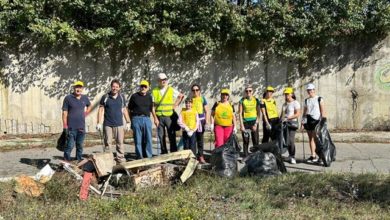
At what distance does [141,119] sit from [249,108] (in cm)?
220

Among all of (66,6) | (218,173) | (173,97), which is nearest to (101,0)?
(66,6)

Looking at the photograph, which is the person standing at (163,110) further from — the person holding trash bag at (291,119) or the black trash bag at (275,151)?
the person holding trash bag at (291,119)

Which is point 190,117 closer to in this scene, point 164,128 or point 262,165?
point 164,128

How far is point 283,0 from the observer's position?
14141 millimetres

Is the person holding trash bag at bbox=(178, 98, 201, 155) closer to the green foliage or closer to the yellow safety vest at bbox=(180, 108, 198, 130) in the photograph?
the yellow safety vest at bbox=(180, 108, 198, 130)

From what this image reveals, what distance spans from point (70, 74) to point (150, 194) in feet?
26.8

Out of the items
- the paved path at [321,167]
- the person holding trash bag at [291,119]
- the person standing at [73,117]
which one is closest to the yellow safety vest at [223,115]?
the person holding trash bag at [291,119]

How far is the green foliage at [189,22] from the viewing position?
519 inches

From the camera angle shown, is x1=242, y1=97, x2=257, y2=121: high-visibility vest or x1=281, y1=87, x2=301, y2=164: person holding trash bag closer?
x1=281, y1=87, x2=301, y2=164: person holding trash bag

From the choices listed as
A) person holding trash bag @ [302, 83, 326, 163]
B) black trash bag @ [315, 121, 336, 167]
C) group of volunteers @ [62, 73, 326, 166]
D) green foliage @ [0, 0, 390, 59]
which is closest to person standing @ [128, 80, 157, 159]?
group of volunteers @ [62, 73, 326, 166]

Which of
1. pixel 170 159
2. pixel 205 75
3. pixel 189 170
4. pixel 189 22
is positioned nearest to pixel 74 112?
pixel 170 159

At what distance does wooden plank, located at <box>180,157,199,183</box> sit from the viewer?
7402 millimetres

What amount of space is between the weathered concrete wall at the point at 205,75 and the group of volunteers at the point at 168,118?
15.8 ft

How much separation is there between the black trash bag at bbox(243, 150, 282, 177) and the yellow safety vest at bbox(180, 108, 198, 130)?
164 cm
